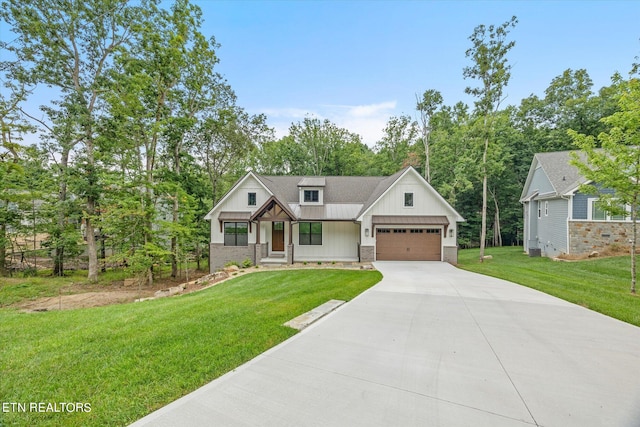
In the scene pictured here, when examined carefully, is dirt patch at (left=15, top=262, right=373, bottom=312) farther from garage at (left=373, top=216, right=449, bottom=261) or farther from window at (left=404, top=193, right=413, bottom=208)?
window at (left=404, top=193, right=413, bottom=208)

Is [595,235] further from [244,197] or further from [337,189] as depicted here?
[244,197]

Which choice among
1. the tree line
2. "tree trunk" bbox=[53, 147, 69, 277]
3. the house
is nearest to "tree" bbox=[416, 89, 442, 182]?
the tree line

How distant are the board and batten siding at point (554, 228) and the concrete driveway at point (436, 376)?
13.3 meters

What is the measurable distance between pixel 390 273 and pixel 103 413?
9.86 meters

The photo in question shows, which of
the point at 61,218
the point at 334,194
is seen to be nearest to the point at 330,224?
the point at 334,194

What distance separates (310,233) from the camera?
15.9 meters

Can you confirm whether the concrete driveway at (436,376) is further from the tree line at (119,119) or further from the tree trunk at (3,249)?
the tree trunk at (3,249)

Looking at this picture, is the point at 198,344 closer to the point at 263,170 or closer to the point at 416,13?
the point at 416,13

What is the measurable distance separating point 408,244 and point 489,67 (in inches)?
431

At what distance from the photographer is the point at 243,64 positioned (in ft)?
57.3

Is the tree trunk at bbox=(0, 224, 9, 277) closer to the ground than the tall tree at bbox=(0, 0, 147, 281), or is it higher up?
closer to the ground

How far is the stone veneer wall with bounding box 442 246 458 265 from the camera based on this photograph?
46.7 ft

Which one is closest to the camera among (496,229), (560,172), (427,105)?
(560,172)

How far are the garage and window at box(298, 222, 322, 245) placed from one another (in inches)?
140
